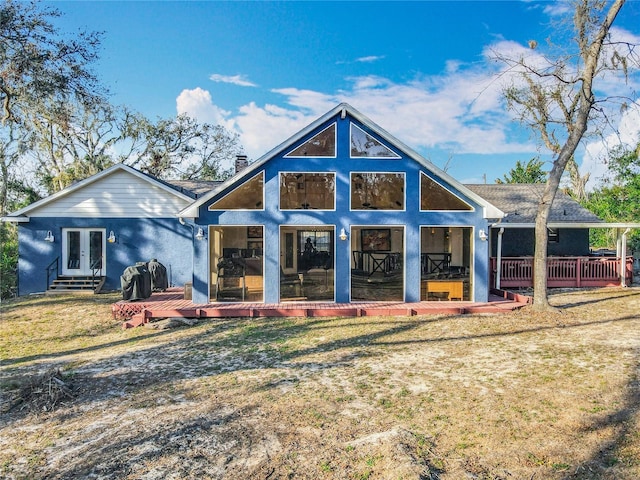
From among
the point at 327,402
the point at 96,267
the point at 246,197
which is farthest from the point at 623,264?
the point at 96,267

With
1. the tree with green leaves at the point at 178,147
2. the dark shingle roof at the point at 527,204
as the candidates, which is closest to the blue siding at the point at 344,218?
the dark shingle roof at the point at 527,204

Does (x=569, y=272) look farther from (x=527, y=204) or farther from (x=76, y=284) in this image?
(x=76, y=284)

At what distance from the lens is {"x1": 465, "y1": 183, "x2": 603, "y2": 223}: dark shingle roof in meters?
16.5

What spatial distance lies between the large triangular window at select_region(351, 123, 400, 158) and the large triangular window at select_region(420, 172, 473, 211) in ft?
3.92

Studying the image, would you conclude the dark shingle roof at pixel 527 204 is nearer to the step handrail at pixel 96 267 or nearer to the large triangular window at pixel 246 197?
the large triangular window at pixel 246 197

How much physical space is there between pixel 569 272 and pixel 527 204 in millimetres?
3711

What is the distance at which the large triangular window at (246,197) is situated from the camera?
11828 mm

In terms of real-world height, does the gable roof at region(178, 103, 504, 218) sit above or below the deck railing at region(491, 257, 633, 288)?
above

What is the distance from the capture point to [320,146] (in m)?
11.9

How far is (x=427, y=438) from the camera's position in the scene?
452cm

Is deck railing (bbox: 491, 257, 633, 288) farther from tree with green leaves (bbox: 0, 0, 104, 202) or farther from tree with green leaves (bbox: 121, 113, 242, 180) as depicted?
tree with green leaves (bbox: 121, 113, 242, 180)

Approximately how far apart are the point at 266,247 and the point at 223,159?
26289 mm

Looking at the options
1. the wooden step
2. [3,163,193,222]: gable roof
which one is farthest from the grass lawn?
[3,163,193,222]: gable roof

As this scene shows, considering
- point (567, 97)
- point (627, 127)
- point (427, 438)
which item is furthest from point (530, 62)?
point (427, 438)
